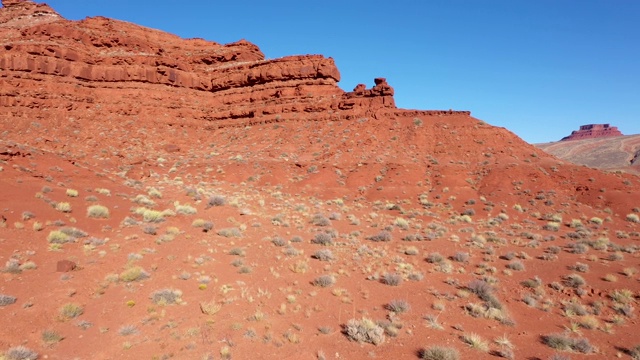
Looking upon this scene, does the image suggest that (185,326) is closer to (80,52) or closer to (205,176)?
(205,176)

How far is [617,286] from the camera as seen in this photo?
932cm

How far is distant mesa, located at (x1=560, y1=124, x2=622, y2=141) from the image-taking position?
153m

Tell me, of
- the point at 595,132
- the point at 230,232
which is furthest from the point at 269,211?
the point at 595,132

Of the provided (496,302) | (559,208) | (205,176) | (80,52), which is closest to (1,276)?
(496,302)

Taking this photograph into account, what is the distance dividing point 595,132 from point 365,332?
7960 inches

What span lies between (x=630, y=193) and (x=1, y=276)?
3371 centimetres

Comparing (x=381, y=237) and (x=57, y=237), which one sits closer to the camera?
(x=57, y=237)

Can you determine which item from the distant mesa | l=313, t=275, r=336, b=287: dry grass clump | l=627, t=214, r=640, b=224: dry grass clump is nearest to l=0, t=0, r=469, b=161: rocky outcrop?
l=627, t=214, r=640, b=224: dry grass clump

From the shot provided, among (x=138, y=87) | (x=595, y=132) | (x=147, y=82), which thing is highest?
(x=595, y=132)

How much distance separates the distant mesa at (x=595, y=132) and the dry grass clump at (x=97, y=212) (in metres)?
194

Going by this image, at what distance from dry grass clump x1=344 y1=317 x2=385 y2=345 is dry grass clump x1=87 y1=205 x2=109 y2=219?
1043 cm

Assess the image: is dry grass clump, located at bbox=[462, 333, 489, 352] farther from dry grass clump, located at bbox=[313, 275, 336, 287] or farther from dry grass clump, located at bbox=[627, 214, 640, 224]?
dry grass clump, located at bbox=[627, 214, 640, 224]

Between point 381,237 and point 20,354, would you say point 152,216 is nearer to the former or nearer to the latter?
point 20,354

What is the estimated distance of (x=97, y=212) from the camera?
1197 cm
